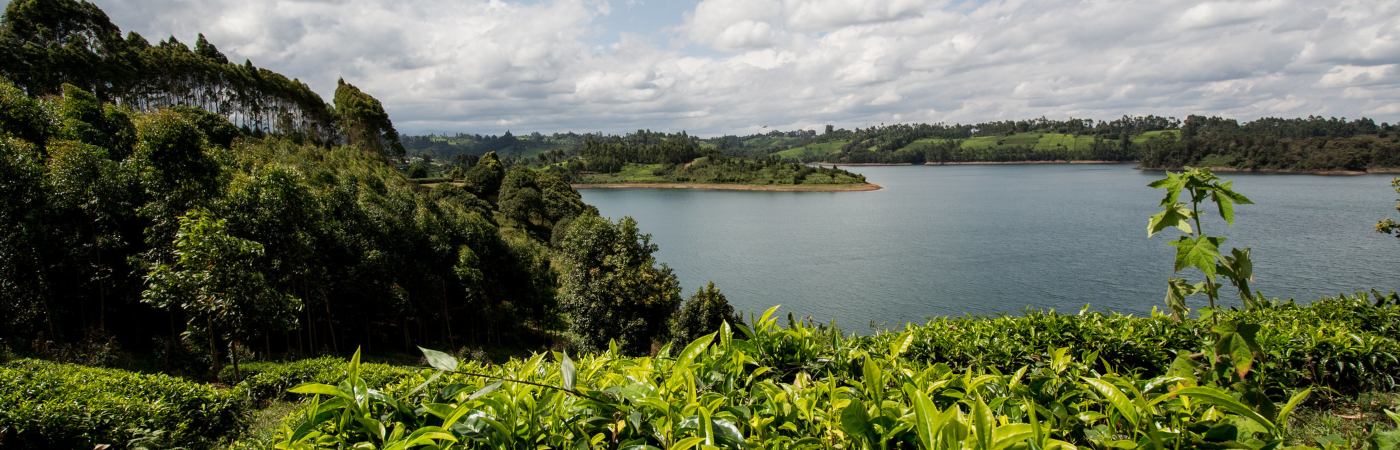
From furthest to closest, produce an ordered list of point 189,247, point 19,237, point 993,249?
point 993,249, point 19,237, point 189,247

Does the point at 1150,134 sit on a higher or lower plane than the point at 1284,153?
higher

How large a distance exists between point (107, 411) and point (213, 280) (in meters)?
4.33

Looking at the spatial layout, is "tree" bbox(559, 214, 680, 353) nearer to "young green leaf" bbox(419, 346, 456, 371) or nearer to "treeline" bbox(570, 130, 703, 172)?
"young green leaf" bbox(419, 346, 456, 371)

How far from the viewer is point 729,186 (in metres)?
95.6

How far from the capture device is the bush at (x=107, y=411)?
17.9ft

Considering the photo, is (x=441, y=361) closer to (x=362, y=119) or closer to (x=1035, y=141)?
(x=362, y=119)

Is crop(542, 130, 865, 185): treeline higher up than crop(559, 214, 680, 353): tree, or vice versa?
crop(542, 130, 865, 185): treeline

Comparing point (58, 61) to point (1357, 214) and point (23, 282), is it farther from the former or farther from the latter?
point (1357, 214)

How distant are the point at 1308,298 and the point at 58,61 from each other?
51901 mm

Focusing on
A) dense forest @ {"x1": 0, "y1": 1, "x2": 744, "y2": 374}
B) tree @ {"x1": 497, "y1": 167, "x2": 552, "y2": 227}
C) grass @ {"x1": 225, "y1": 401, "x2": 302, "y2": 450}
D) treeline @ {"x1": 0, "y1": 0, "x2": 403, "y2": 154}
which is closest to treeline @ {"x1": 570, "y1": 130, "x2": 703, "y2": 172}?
treeline @ {"x1": 0, "y1": 0, "x2": 403, "y2": 154}

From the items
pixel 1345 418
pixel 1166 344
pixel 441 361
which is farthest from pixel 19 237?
pixel 1345 418

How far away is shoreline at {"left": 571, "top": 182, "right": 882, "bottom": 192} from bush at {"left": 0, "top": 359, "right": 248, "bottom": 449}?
82.2 meters

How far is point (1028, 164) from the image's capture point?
131250mm

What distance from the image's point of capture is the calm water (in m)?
27.1
